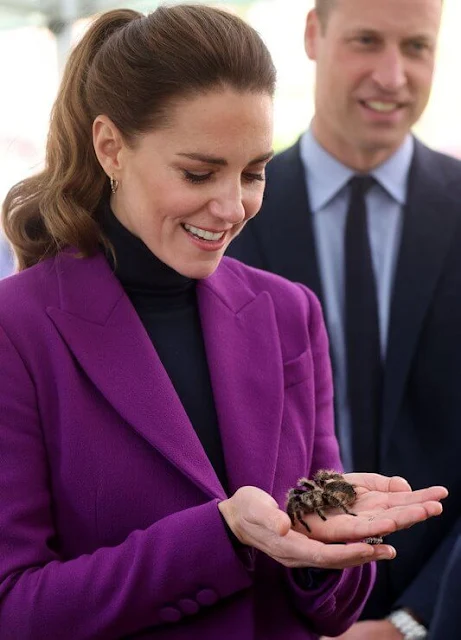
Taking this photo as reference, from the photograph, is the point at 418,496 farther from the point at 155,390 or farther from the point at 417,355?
the point at 417,355

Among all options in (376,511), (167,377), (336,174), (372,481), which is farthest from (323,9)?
(376,511)

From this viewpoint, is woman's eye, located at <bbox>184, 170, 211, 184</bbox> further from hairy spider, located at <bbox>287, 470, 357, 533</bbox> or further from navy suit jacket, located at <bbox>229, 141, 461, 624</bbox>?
navy suit jacket, located at <bbox>229, 141, 461, 624</bbox>

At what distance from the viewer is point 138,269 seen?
175 centimetres

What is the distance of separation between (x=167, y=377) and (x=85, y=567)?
0.34 meters

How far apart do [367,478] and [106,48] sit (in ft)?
2.84

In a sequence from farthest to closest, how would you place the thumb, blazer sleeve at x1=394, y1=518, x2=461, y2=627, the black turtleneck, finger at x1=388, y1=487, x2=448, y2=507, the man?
the man < blazer sleeve at x1=394, y1=518, x2=461, y2=627 < the black turtleneck < finger at x1=388, y1=487, x2=448, y2=507 < the thumb

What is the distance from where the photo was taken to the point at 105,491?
1602 millimetres

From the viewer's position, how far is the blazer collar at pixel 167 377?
163cm

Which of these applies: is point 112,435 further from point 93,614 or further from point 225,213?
point 225,213

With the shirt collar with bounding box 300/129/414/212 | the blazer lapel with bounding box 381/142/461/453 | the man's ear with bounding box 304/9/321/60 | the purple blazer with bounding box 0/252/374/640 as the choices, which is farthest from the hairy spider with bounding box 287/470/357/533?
the man's ear with bounding box 304/9/321/60

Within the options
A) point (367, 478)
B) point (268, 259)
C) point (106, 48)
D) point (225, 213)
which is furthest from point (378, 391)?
point (106, 48)

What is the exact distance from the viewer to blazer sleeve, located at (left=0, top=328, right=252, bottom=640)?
1.54 meters

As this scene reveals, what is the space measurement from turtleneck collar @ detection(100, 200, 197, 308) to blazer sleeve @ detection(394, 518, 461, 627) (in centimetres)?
98

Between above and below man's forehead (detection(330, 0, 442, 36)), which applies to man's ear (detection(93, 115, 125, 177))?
below
